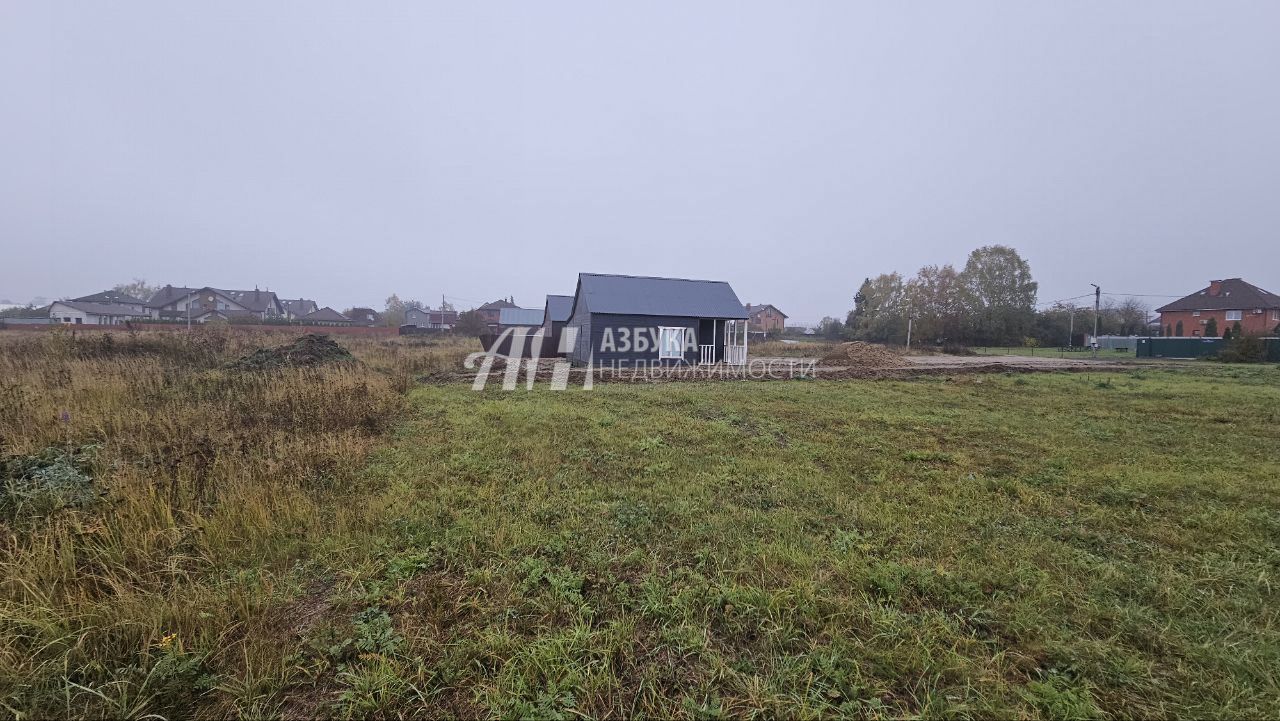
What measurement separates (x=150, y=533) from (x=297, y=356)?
463 inches

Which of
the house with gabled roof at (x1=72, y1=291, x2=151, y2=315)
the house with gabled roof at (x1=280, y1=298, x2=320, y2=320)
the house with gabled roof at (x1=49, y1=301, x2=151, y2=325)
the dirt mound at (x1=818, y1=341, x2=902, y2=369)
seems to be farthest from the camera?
the house with gabled roof at (x1=280, y1=298, x2=320, y2=320)

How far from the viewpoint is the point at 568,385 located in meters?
12.8

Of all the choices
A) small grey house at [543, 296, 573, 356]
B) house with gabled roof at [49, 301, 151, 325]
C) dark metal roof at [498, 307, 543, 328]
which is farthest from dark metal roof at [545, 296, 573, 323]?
house with gabled roof at [49, 301, 151, 325]

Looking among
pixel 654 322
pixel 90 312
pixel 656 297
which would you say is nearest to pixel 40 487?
pixel 654 322

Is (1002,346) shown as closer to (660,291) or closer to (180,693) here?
(660,291)

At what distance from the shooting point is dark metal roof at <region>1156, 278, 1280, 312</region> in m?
39.1

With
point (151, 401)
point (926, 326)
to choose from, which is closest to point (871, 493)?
point (151, 401)

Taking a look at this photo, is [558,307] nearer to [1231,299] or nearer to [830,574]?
[830,574]

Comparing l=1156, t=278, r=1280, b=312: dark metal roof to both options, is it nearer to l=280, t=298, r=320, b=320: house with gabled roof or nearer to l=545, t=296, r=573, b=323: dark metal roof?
l=545, t=296, r=573, b=323: dark metal roof

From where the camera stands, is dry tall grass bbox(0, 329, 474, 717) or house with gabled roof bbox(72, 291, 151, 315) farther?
house with gabled roof bbox(72, 291, 151, 315)

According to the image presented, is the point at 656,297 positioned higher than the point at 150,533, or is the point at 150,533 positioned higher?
the point at 656,297

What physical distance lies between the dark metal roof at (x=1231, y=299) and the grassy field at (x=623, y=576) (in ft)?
183

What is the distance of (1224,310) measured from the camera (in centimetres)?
4038

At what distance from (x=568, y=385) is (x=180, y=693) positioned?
427 inches
